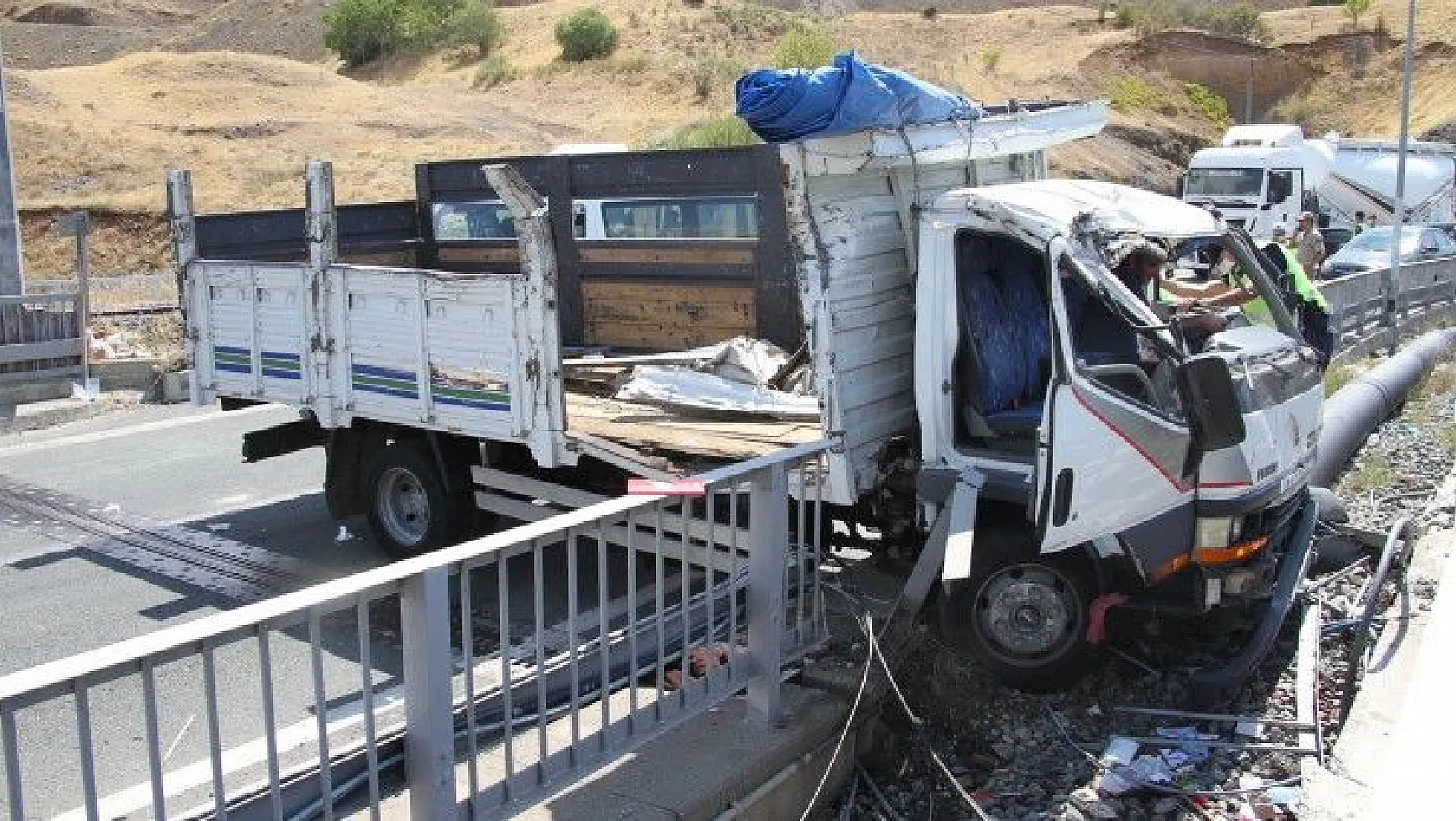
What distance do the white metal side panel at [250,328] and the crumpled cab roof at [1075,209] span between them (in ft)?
13.1

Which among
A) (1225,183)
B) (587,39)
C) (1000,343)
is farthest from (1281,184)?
(587,39)

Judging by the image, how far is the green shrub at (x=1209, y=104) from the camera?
180 ft

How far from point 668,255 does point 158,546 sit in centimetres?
385

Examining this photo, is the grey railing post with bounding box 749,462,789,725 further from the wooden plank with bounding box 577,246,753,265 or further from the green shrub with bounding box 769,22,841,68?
the green shrub with bounding box 769,22,841,68

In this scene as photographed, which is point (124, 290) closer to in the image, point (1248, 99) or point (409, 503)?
point (409, 503)

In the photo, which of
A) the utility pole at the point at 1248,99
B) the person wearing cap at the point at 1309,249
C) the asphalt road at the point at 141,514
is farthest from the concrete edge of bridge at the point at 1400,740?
the utility pole at the point at 1248,99

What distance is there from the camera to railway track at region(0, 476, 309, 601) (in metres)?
8.02

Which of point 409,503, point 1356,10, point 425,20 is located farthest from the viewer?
point 1356,10

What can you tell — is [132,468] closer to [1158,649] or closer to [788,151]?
[788,151]

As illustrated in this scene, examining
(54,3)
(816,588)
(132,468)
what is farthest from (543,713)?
(54,3)

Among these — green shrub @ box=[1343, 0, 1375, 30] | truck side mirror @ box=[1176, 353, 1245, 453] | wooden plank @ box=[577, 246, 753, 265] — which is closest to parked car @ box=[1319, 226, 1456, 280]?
wooden plank @ box=[577, 246, 753, 265]

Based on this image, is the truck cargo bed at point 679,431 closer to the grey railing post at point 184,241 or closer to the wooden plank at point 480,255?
the wooden plank at point 480,255

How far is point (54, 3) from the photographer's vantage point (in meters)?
77.2

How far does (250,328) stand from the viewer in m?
8.27
